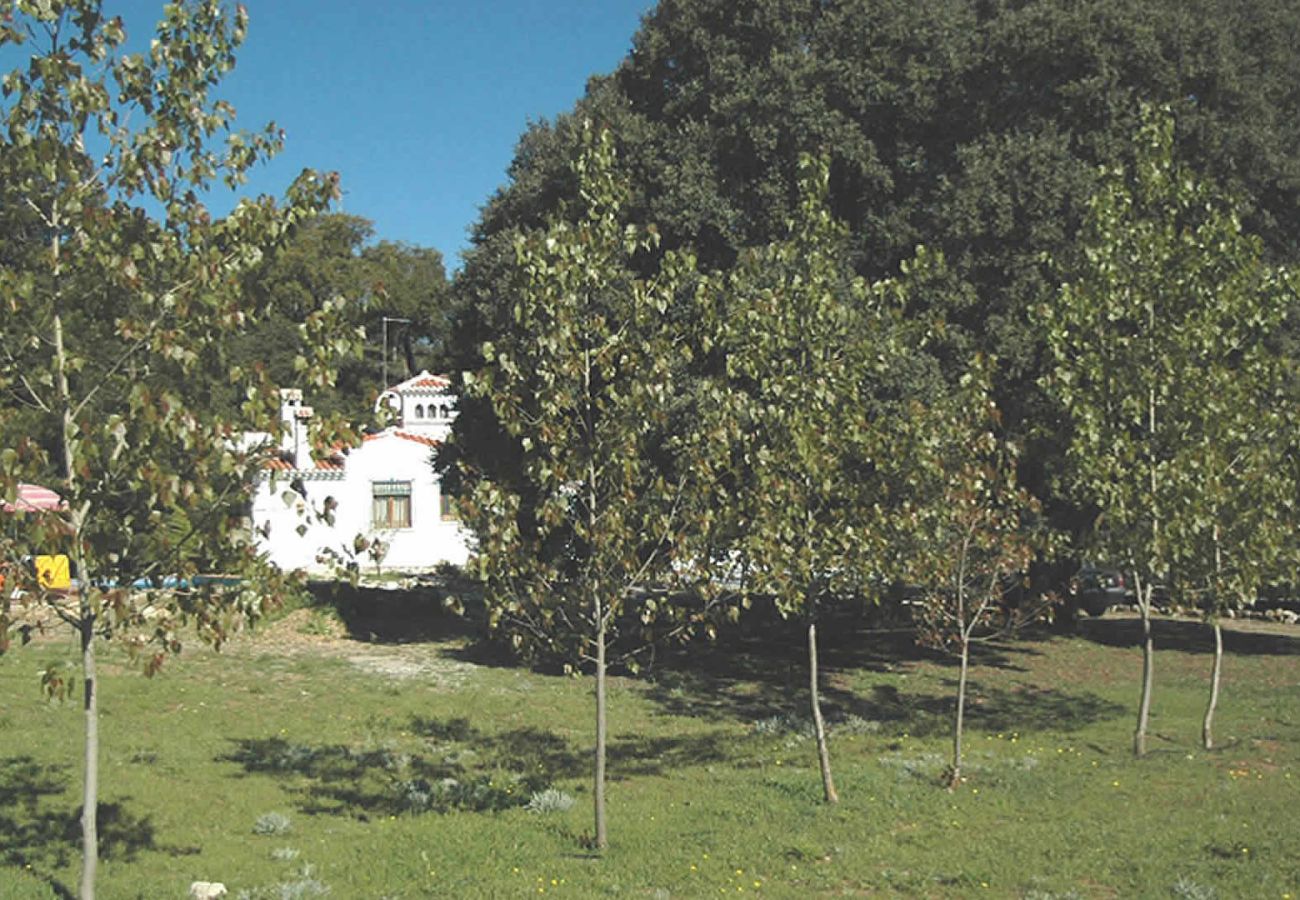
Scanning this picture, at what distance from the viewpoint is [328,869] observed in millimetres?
10359

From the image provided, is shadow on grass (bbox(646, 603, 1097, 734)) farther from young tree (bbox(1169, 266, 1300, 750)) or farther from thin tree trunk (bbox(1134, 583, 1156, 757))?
young tree (bbox(1169, 266, 1300, 750))

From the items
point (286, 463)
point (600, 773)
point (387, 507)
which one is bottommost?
point (600, 773)

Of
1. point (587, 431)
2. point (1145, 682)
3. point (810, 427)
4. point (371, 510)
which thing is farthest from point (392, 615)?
point (587, 431)

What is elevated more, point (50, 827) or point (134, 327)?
point (134, 327)

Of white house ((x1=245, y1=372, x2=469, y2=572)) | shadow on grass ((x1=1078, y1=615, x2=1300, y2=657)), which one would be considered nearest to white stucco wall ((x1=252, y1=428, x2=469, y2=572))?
white house ((x1=245, y1=372, x2=469, y2=572))

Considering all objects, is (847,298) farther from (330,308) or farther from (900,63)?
(330,308)

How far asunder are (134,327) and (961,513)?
9.78 metres

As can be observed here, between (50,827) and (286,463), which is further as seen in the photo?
(50,827)

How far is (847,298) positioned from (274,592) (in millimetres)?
14080

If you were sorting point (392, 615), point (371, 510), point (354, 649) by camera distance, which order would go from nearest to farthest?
1. point (354, 649)
2. point (392, 615)
3. point (371, 510)

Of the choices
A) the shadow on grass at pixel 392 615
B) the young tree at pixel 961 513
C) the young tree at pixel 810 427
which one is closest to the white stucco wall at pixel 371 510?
the shadow on grass at pixel 392 615

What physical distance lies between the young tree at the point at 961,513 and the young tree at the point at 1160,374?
6.49ft

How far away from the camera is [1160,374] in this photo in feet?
53.5

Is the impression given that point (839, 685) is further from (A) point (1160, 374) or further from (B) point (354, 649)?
(B) point (354, 649)
